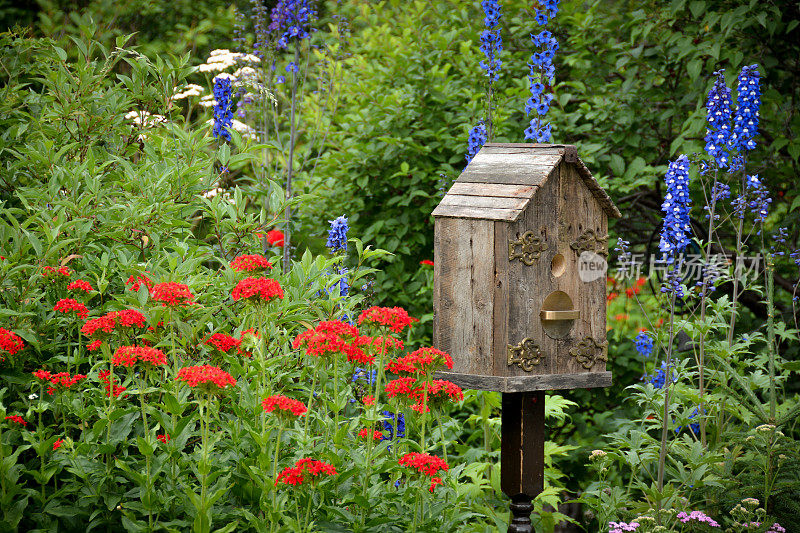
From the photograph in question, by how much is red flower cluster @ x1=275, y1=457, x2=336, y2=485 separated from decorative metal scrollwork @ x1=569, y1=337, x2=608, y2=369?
4.40 feet

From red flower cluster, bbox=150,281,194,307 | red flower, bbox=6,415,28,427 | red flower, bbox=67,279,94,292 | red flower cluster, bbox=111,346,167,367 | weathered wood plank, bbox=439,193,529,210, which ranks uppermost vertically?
weathered wood plank, bbox=439,193,529,210

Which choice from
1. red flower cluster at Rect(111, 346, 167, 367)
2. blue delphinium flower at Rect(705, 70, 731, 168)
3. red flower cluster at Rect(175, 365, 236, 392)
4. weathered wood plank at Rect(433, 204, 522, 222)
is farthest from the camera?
blue delphinium flower at Rect(705, 70, 731, 168)

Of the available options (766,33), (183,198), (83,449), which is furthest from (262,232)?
(766,33)

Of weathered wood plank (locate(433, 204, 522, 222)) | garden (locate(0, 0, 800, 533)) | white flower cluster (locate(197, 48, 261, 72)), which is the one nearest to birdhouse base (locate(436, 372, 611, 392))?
garden (locate(0, 0, 800, 533))

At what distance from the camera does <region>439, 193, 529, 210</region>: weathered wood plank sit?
9.14ft

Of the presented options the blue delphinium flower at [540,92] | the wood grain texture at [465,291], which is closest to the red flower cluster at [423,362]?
the wood grain texture at [465,291]

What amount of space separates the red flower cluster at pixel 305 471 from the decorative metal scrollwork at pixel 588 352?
1342 mm

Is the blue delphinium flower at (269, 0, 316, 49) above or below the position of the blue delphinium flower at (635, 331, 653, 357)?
above

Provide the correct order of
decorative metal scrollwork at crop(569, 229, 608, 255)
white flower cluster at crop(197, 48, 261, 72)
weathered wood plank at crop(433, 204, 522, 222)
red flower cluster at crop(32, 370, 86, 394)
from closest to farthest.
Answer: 1. red flower cluster at crop(32, 370, 86, 394)
2. weathered wood plank at crop(433, 204, 522, 222)
3. decorative metal scrollwork at crop(569, 229, 608, 255)
4. white flower cluster at crop(197, 48, 261, 72)

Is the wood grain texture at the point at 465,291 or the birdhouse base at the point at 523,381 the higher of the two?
the wood grain texture at the point at 465,291

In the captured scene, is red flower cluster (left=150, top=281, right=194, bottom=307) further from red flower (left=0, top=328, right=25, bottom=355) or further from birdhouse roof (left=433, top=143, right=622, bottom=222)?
birdhouse roof (left=433, top=143, right=622, bottom=222)

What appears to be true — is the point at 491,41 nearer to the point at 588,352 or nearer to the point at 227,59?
the point at 588,352

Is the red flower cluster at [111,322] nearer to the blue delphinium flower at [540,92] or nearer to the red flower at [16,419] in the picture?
the red flower at [16,419]

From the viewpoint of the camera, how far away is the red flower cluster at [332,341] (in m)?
2.08
